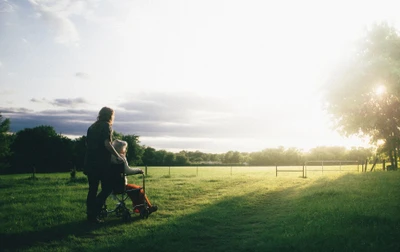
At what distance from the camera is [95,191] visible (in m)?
8.95

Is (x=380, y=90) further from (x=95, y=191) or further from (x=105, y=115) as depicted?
(x=95, y=191)

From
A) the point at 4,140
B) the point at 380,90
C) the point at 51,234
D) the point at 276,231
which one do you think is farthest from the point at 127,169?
the point at 4,140

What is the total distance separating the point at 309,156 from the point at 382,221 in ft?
312

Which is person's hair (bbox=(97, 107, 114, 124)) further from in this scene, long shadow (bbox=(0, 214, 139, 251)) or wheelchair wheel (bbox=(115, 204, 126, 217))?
long shadow (bbox=(0, 214, 139, 251))

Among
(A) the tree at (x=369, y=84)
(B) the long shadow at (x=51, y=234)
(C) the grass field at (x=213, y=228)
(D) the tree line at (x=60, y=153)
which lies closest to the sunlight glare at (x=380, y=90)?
(A) the tree at (x=369, y=84)

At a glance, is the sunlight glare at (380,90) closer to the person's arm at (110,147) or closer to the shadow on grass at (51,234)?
the person's arm at (110,147)

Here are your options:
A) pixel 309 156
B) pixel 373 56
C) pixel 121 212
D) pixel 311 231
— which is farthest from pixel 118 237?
pixel 309 156

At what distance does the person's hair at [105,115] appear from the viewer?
29.5 feet

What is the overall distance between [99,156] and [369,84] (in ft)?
80.5

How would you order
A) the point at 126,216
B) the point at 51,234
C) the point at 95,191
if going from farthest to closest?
the point at 126,216
the point at 95,191
the point at 51,234

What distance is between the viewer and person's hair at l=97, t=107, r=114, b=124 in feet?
29.5

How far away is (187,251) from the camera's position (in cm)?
700

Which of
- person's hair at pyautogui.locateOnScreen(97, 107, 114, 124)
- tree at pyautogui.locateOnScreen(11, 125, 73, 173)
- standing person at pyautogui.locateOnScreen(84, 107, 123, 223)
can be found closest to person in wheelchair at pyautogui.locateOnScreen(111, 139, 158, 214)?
standing person at pyautogui.locateOnScreen(84, 107, 123, 223)

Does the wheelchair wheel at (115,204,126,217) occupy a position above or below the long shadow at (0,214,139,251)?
above
